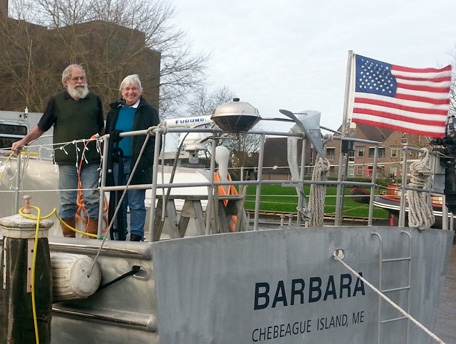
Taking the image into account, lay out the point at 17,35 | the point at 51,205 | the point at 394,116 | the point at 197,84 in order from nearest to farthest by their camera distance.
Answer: the point at 394,116 < the point at 51,205 < the point at 17,35 < the point at 197,84

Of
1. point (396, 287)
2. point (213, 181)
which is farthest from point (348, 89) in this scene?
point (213, 181)

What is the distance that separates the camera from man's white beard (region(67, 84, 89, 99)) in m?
5.84

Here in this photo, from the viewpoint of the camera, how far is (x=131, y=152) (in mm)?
5348

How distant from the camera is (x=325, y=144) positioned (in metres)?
6.09

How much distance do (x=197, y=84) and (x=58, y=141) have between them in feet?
69.0

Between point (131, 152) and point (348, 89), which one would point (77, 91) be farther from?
point (348, 89)

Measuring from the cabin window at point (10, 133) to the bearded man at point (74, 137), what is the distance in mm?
4416

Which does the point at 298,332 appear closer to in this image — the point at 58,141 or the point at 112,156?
the point at 112,156

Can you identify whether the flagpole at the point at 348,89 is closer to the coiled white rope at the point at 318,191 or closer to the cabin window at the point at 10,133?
the coiled white rope at the point at 318,191

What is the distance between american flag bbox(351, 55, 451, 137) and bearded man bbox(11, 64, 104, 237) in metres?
2.76

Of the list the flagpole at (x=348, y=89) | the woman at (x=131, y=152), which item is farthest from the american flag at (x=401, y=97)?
the woman at (x=131, y=152)

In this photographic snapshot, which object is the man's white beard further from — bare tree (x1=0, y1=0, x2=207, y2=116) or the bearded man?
bare tree (x1=0, y1=0, x2=207, y2=116)

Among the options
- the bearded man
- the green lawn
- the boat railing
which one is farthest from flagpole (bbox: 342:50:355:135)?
the green lawn

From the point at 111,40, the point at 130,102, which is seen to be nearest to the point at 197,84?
the point at 111,40
